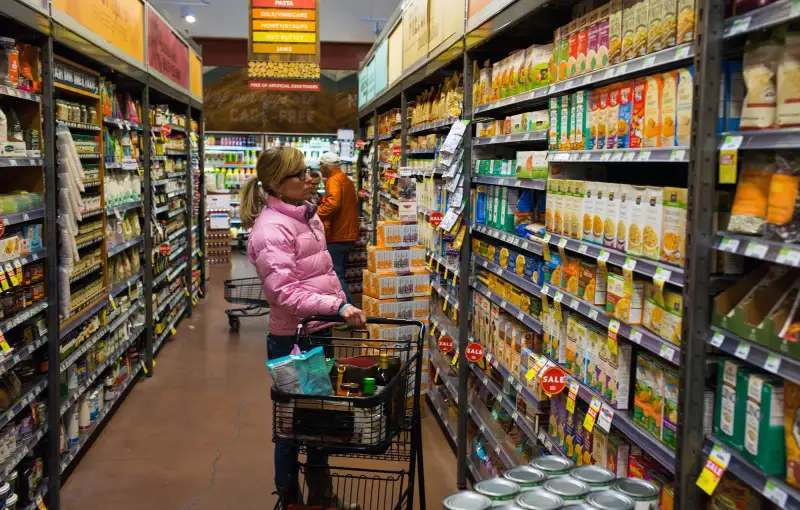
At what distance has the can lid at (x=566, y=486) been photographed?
2242 mm

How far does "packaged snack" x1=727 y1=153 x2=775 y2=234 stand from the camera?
212cm

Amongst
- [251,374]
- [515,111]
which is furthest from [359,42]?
[515,111]

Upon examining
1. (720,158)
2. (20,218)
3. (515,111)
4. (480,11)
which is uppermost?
(480,11)

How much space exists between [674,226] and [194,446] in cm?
398

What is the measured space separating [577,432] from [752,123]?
163 cm

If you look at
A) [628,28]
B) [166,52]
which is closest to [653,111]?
[628,28]

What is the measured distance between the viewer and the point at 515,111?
15.9ft

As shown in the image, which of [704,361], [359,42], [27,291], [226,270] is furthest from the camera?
[359,42]

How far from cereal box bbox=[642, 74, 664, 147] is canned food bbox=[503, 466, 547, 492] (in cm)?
113

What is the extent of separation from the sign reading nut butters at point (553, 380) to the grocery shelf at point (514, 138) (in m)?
1.06

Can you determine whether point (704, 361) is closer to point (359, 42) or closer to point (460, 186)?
point (460, 186)

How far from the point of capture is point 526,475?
2.41m

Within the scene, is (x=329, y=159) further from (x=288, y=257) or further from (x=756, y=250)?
(x=756, y=250)

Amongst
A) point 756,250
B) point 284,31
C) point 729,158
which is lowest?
point 756,250
